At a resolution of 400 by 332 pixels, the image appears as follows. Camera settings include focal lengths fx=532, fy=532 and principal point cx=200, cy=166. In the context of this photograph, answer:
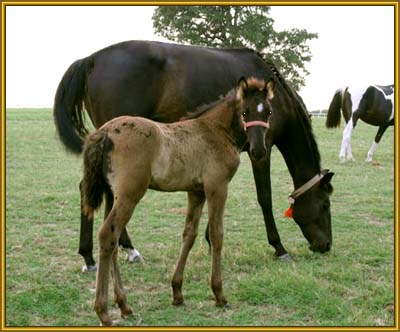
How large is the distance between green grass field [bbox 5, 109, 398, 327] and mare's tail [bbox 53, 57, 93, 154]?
550mm

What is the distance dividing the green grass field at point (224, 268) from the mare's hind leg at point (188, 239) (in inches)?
6.0

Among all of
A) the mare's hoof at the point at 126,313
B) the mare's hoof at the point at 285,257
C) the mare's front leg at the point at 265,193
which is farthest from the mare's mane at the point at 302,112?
the mare's hoof at the point at 126,313

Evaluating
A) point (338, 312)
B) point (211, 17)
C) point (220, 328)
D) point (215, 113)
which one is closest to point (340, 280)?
point (338, 312)

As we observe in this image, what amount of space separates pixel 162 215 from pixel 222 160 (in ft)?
Answer: 13.2

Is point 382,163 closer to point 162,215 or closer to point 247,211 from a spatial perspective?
point 247,211

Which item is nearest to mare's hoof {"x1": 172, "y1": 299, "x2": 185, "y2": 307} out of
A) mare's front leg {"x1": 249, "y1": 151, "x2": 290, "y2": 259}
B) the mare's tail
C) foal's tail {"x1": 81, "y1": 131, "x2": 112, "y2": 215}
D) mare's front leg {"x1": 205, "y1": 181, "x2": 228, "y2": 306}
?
mare's front leg {"x1": 205, "y1": 181, "x2": 228, "y2": 306}

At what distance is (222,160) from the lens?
4.58 metres

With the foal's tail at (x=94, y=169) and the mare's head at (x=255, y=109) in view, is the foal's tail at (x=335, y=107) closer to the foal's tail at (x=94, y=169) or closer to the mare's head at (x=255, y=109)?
the mare's head at (x=255, y=109)

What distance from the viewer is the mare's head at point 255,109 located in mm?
4434

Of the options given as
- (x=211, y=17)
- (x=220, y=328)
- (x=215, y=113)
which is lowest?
(x=220, y=328)

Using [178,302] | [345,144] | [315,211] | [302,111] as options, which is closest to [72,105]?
[178,302]

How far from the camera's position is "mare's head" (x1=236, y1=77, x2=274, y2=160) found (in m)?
4.43

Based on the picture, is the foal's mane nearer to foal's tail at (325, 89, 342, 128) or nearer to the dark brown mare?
the dark brown mare

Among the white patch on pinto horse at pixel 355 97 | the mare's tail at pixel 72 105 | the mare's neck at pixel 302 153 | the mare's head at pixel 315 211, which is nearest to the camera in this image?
the mare's tail at pixel 72 105
